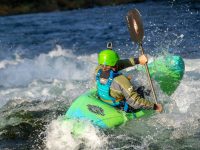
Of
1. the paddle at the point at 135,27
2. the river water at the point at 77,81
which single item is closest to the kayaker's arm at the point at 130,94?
the river water at the point at 77,81

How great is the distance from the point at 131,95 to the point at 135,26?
1662 millimetres

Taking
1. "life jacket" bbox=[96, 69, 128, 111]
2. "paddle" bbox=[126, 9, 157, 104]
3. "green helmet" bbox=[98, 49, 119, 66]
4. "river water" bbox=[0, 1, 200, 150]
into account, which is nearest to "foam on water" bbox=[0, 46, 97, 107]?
"river water" bbox=[0, 1, 200, 150]

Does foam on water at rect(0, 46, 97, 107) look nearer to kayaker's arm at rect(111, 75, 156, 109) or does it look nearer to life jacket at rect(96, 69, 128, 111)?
life jacket at rect(96, 69, 128, 111)

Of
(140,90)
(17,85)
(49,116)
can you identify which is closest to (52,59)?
(17,85)

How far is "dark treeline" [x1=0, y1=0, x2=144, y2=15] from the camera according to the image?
116 ft

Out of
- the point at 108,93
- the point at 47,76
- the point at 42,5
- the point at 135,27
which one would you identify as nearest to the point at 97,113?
the point at 108,93

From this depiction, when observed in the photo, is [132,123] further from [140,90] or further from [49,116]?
[49,116]

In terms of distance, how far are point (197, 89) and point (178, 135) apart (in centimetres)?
245

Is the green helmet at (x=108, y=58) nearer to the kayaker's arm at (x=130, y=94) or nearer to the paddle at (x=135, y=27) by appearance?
the kayaker's arm at (x=130, y=94)

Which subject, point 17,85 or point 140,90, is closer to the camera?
point 140,90

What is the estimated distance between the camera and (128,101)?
22.3ft

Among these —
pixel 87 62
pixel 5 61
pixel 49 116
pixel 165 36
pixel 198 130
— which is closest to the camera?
pixel 198 130

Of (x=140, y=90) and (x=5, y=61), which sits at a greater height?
(x=140, y=90)

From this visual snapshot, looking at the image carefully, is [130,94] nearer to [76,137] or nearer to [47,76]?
[76,137]
